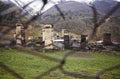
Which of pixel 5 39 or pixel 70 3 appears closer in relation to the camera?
pixel 5 39

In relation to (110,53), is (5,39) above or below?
above

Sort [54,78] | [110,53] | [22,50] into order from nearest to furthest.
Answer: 1. [22,50]
2. [54,78]
3. [110,53]

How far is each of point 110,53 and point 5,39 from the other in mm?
8911

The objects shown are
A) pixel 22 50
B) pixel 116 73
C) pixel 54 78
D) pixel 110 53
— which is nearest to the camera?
pixel 22 50

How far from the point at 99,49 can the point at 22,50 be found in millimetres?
9441

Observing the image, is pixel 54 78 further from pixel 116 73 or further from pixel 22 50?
pixel 22 50

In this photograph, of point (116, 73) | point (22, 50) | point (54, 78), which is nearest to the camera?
point (22, 50)

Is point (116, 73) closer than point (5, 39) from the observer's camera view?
No

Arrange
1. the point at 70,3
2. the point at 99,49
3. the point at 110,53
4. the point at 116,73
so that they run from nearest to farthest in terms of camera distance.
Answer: the point at 70,3, the point at 116,73, the point at 110,53, the point at 99,49

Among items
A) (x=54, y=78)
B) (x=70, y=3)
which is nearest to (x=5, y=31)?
(x=70, y=3)

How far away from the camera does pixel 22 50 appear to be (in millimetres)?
250

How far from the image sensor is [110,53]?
8938 mm

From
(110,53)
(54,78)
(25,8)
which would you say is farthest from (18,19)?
(110,53)

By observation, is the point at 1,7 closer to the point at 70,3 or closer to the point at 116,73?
the point at 70,3
